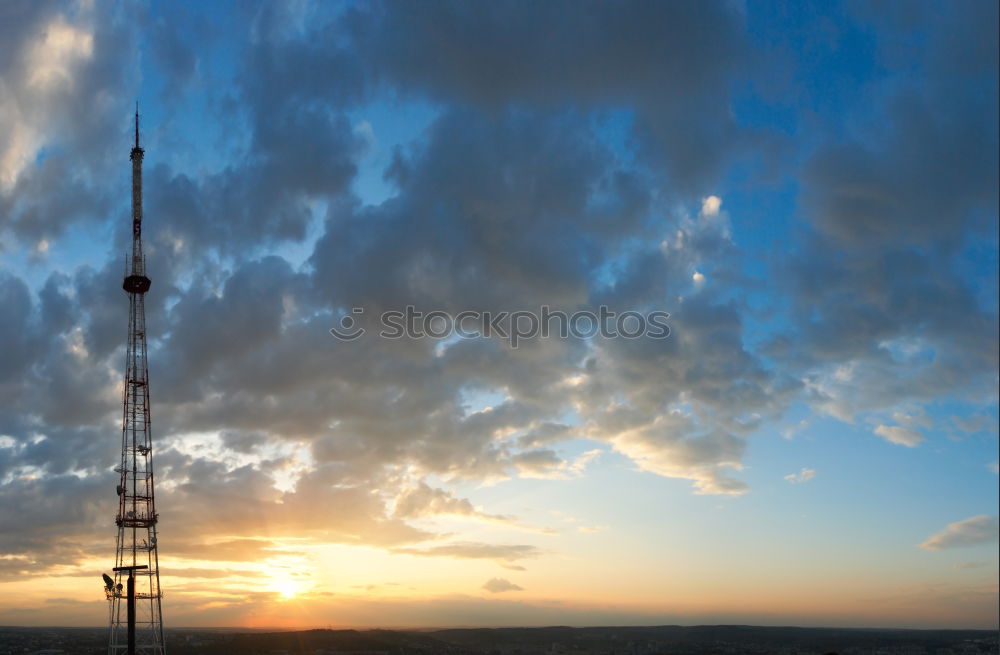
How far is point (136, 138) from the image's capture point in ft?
431

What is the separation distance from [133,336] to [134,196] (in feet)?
80.0

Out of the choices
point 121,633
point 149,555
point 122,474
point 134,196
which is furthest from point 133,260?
point 121,633

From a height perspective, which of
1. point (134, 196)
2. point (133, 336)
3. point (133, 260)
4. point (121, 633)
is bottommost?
point (121, 633)

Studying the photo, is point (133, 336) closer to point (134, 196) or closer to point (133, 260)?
point (133, 260)

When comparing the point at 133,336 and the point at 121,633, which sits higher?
the point at 133,336

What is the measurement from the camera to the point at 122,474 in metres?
132

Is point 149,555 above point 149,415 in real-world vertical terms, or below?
below

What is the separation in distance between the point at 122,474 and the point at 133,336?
78.5 feet

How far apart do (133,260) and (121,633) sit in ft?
213

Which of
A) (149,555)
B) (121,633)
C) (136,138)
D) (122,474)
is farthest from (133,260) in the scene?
(121,633)

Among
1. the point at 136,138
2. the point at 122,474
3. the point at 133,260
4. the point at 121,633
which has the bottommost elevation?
the point at 121,633

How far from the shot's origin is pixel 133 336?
13462cm

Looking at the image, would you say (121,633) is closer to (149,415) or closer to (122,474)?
(122,474)

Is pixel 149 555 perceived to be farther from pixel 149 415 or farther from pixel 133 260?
pixel 133 260
